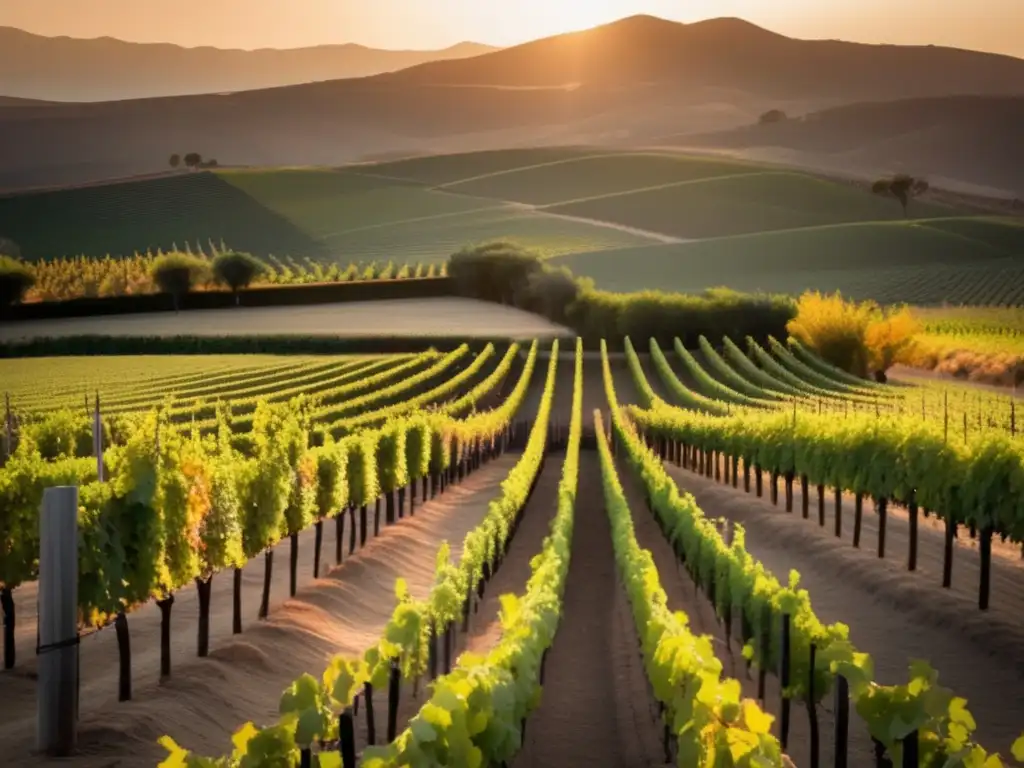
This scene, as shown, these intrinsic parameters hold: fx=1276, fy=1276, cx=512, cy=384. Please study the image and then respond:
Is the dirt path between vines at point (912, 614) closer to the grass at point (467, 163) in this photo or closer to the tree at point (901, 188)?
the tree at point (901, 188)

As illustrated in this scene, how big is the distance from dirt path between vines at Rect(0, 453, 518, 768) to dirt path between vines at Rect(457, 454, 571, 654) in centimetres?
130

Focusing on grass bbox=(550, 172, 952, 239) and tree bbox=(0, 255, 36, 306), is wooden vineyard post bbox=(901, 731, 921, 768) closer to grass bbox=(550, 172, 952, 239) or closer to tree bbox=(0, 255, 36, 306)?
tree bbox=(0, 255, 36, 306)

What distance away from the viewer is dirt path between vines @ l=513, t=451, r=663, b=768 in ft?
41.3

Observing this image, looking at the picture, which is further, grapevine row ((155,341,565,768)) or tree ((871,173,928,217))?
tree ((871,173,928,217))

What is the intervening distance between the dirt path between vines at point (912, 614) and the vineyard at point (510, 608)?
0.05 m

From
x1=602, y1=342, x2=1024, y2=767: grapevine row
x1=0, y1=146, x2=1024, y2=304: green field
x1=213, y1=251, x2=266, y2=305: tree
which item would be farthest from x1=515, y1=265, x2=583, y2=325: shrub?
x1=602, y1=342, x2=1024, y2=767: grapevine row

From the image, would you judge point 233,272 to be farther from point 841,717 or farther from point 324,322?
point 841,717

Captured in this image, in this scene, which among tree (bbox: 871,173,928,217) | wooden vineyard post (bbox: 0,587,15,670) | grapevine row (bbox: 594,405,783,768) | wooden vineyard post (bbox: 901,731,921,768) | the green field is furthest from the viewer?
tree (bbox: 871,173,928,217)

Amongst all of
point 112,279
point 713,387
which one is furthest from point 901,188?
point 713,387

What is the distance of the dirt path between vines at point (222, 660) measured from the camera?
11719 mm

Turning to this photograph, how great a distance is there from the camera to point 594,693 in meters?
14.6

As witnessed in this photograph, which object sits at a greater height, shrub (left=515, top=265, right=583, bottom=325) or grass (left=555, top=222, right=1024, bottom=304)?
grass (left=555, top=222, right=1024, bottom=304)

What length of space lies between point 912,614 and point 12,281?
2651 inches

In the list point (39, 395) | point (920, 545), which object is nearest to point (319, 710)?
point (920, 545)
